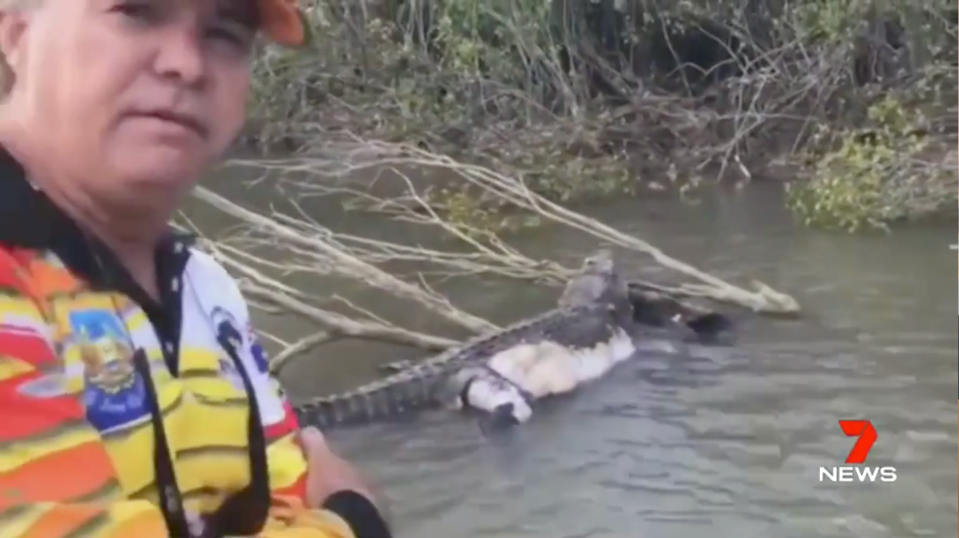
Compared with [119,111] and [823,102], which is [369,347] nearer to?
[823,102]

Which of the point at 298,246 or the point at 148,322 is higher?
the point at 148,322

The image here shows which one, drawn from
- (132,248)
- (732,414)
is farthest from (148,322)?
(732,414)

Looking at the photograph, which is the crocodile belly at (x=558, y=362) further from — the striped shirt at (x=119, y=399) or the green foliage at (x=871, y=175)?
the striped shirt at (x=119, y=399)

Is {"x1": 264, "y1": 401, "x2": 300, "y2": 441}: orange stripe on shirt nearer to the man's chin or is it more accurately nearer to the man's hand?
the man's hand

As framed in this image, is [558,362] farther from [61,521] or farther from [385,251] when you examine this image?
[61,521]

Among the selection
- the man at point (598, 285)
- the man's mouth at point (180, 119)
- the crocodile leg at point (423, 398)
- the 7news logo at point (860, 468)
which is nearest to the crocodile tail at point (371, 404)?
the crocodile leg at point (423, 398)
